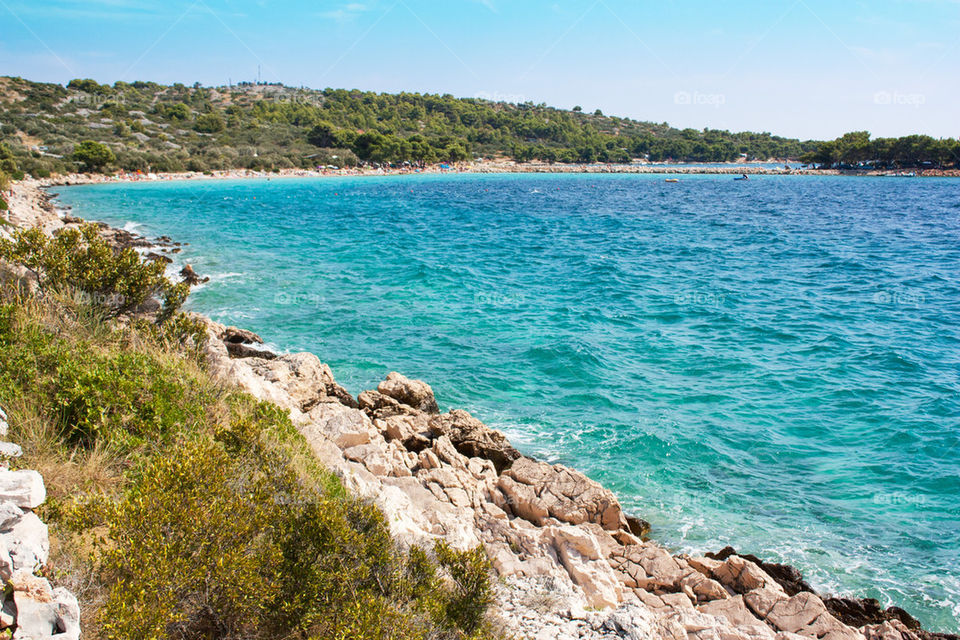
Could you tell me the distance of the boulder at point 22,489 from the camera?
4059 millimetres

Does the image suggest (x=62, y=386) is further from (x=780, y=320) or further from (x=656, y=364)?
(x=780, y=320)

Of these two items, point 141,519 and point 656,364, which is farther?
point 656,364

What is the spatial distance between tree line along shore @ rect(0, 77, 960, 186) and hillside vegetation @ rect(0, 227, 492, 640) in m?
51.4

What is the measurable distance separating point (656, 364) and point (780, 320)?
747cm

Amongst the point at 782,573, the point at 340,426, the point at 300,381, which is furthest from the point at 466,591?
the point at 300,381

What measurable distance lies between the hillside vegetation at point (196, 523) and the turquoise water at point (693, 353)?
615cm

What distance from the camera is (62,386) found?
6422mm

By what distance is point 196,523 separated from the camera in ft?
14.3

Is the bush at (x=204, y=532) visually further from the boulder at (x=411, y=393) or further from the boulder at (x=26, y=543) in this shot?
the boulder at (x=411, y=393)

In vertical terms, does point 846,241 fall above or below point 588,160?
below

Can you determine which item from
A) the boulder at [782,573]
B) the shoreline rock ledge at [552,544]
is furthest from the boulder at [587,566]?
the boulder at [782,573]

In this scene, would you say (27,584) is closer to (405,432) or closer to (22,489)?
(22,489)

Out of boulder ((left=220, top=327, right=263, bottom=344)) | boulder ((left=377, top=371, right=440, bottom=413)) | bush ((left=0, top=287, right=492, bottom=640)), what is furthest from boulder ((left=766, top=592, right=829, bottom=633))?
boulder ((left=220, top=327, right=263, bottom=344))

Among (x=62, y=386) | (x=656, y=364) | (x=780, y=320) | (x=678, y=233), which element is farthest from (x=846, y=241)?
(x=62, y=386)
